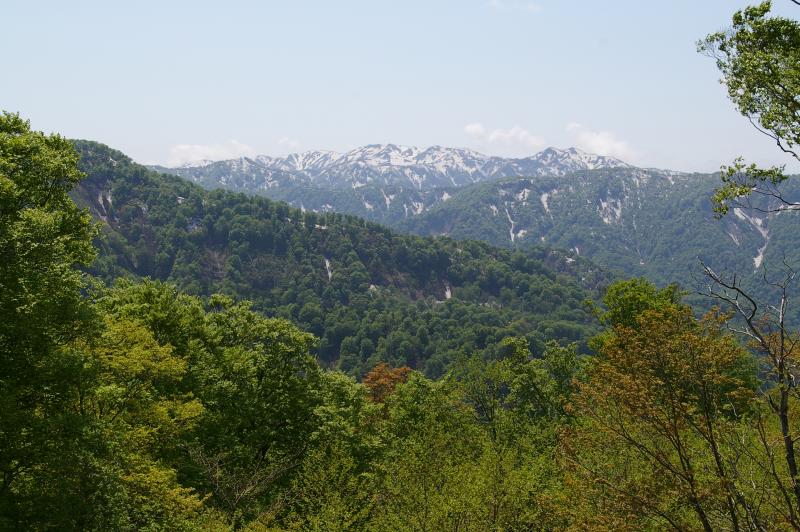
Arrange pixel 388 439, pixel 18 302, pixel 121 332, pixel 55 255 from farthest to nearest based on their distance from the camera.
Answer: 1. pixel 388 439
2. pixel 121 332
3. pixel 55 255
4. pixel 18 302

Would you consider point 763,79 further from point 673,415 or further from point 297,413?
point 297,413

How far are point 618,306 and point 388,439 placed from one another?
24.8 metres

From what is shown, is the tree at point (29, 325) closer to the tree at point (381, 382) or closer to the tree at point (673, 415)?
the tree at point (673, 415)

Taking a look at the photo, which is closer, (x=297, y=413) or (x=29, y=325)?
(x=29, y=325)

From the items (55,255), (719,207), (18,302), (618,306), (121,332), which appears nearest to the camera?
(719,207)

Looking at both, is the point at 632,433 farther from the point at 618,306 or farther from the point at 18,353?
the point at 618,306

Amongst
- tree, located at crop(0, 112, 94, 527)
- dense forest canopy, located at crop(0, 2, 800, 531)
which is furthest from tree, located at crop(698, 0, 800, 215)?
tree, located at crop(0, 112, 94, 527)

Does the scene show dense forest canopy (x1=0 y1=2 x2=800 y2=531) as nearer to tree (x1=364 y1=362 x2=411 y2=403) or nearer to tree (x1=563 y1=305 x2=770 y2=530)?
tree (x1=563 y1=305 x2=770 y2=530)

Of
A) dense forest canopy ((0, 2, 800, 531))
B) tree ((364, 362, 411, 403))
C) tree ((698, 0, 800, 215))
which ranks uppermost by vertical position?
tree ((698, 0, 800, 215))

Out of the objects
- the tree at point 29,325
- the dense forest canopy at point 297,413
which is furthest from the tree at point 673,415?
the tree at point 29,325

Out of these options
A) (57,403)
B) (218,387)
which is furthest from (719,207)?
(218,387)

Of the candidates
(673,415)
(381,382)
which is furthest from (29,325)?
(381,382)

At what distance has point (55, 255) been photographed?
20.6m

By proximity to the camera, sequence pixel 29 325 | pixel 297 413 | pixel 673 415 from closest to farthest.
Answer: pixel 673 415 < pixel 29 325 < pixel 297 413
